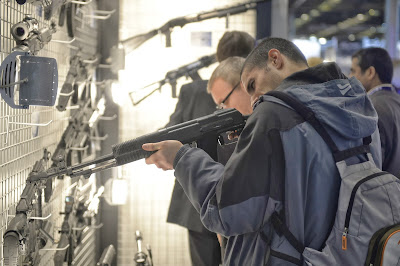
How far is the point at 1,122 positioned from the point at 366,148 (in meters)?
1.38

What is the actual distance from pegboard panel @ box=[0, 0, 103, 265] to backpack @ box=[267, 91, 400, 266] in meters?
1.08

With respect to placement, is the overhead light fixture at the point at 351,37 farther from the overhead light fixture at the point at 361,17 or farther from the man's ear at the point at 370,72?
the man's ear at the point at 370,72

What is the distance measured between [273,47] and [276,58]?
0.05 m

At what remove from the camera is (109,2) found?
4930 millimetres

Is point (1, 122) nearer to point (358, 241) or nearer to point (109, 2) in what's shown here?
point (358, 241)

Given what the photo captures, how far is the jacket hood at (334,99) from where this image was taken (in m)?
2.02

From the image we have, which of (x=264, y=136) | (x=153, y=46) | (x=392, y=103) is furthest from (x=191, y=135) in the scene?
(x=153, y=46)

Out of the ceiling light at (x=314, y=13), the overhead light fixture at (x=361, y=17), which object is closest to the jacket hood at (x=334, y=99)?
the ceiling light at (x=314, y=13)

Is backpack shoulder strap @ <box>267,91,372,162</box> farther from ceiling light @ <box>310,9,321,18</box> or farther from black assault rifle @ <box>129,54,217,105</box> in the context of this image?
ceiling light @ <box>310,9,321,18</box>

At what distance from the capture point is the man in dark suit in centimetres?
389

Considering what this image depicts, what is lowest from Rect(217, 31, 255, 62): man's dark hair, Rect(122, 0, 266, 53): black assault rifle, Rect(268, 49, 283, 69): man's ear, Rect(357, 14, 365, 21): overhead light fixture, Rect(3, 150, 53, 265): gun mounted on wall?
Rect(3, 150, 53, 265): gun mounted on wall

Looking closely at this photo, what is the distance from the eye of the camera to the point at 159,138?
98.3 inches

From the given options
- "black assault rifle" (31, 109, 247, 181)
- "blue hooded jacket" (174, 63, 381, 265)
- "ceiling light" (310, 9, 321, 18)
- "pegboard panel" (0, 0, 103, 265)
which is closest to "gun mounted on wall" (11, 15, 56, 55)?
"pegboard panel" (0, 0, 103, 265)

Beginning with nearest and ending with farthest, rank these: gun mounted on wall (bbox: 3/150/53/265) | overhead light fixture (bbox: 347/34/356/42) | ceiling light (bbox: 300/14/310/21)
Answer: gun mounted on wall (bbox: 3/150/53/265)
ceiling light (bbox: 300/14/310/21)
overhead light fixture (bbox: 347/34/356/42)
